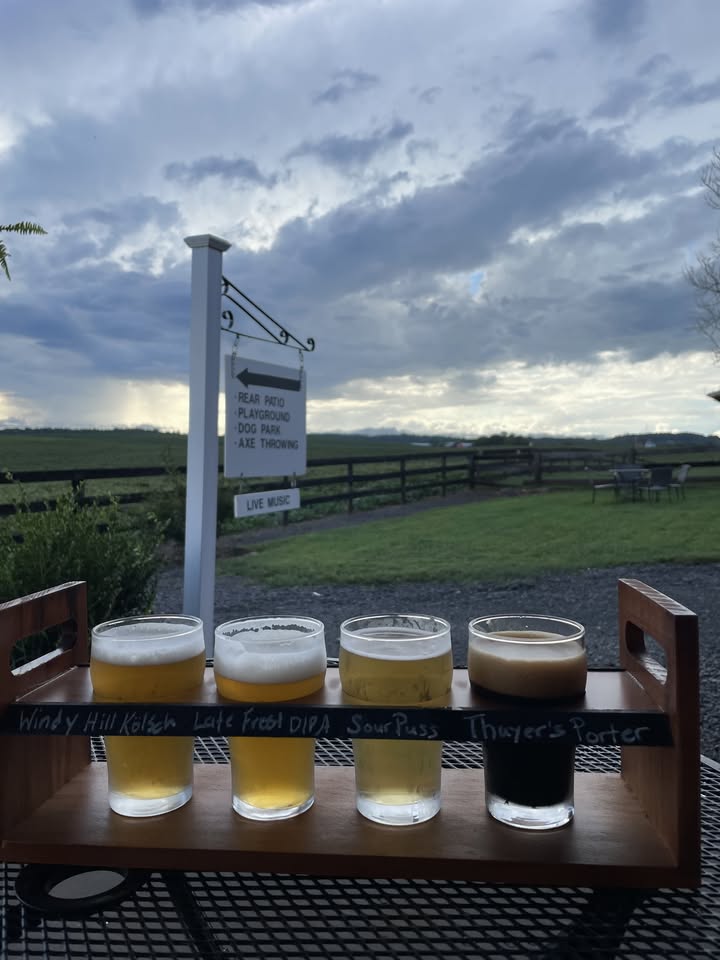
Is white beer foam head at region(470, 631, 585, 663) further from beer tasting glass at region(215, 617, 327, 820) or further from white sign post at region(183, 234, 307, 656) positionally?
white sign post at region(183, 234, 307, 656)

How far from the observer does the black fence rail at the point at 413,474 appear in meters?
9.55

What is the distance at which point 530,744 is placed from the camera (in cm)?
97

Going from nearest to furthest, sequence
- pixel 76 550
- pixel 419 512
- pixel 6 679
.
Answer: pixel 6 679 → pixel 76 550 → pixel 419 512

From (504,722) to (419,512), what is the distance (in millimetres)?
14906

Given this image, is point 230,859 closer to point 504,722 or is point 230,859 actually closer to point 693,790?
point 504,722

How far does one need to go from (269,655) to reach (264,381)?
8.14 ft

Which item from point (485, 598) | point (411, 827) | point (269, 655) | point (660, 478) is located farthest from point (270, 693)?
point (660, 478)

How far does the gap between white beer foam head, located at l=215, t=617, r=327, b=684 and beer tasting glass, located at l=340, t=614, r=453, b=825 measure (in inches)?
1.7

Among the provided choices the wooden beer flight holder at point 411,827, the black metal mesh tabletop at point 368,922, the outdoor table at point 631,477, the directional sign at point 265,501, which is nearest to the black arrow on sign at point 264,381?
the directional sign at point 265,501

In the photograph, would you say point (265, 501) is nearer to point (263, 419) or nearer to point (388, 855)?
point (263, 419)

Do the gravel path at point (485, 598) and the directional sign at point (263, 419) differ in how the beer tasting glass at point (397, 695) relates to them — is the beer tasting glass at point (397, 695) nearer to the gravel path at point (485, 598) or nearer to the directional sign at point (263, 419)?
the directional sign at point (263, 419)

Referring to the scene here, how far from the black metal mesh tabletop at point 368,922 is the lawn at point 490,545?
23.6 feet

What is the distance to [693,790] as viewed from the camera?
92 centimetres

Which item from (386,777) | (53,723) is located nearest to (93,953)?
(53,723)
